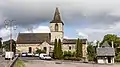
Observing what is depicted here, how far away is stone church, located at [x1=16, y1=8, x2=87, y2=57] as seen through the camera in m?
114

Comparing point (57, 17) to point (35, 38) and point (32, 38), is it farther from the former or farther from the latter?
point (32, 38)

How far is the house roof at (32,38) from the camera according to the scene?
118062 mm

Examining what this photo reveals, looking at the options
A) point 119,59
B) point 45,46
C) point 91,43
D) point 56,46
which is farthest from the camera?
point 91,43

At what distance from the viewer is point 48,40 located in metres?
117

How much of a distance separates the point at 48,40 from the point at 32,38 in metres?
6.83

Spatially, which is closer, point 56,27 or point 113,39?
point 56,27

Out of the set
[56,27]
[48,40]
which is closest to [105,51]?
[56,27]

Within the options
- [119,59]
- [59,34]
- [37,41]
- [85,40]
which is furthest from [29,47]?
[119,59]

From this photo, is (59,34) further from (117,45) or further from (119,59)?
(119,59)

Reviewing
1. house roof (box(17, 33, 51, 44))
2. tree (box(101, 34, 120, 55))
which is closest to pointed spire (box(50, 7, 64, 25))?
house roof (box(17, 33, 51, 44))

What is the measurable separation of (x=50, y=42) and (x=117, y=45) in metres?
25.1

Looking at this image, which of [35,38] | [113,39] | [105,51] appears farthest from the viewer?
[113,39]

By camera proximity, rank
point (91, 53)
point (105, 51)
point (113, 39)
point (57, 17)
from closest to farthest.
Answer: point (105, 51) → point (91, 53) → point (57, 17) → point (113, 39)

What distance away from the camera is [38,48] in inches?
4557
